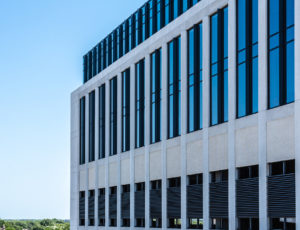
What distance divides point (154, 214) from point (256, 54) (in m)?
16.5

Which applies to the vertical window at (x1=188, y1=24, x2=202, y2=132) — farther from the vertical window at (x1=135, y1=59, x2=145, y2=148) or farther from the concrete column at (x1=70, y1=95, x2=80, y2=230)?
the concrete column at (x1=70, y1=95, x2=80, y2=230)

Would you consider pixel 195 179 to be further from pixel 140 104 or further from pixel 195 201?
pixel 140 104

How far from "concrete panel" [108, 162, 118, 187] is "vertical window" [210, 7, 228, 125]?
1720 centimetres

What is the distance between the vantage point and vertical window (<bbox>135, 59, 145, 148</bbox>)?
48500mm

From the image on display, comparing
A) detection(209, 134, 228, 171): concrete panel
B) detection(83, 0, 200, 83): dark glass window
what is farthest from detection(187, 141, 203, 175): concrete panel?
detection(83, 0, 200, 83): dark glass window

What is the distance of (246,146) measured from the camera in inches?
1297

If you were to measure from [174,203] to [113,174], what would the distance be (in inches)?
512

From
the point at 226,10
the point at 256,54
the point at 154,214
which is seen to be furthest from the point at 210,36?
the point at 154,214

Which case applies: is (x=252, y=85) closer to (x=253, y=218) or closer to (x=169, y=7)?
(x=253, y=218)

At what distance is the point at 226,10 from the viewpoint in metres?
36.7

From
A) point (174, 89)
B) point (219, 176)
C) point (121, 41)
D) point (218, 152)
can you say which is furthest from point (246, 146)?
point (121, 41)

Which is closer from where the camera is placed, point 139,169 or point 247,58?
point 247,58

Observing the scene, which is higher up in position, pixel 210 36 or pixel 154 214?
pixel 210 36

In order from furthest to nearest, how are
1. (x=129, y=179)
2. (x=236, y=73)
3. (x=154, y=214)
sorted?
(x=129, y=179) → (x=154, y=214) → (x=236, y=73)
